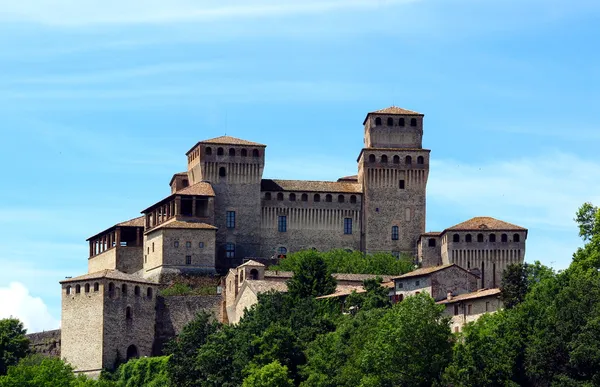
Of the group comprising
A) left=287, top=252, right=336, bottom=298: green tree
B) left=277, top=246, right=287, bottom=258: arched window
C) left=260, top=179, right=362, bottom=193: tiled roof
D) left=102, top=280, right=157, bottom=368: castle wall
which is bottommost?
left=102, top=280, right=157, bottom=368: castle wall

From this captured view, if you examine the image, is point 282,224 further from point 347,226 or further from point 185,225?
point 185,225

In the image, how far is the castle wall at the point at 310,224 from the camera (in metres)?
117

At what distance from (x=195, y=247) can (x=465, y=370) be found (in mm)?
34176

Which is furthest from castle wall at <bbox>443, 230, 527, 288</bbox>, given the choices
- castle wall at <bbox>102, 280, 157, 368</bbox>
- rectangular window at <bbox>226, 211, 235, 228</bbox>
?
castle wall at <bbox>102, 280, 157, 368</bbox>

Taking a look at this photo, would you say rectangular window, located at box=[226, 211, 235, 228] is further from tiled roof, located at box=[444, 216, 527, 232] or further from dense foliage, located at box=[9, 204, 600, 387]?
tiled roof, located at box=[444, 216, 527, 232]

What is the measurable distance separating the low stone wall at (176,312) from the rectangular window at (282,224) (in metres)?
11.4

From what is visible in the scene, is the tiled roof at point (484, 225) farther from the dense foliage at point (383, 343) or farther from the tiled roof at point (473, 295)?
the tiled roof at point (473, 295)

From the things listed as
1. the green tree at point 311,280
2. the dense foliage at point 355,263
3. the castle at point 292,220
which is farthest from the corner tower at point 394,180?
the green tree at point 311,280

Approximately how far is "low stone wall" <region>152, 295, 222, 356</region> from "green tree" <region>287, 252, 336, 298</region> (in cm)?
614

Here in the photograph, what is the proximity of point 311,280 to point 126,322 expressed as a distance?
11545mm

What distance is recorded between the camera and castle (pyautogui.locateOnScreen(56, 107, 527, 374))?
110688mm

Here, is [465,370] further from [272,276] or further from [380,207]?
[380,207]

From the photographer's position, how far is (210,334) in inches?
3875

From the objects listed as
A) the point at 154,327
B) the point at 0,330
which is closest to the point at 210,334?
the point at 154,327
